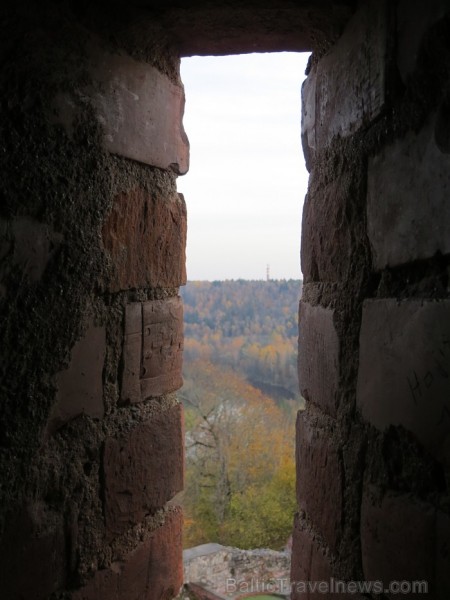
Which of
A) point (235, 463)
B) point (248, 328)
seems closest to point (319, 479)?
point (248, 328)

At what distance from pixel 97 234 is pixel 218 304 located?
723cm

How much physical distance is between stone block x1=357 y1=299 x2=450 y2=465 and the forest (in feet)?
22.4

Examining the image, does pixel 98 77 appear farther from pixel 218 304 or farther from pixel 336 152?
pixel 218 304

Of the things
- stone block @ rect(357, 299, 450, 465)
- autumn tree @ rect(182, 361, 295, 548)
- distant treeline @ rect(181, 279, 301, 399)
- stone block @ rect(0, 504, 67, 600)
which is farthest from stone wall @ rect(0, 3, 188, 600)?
autumn tree @ rect(182, 361, 295, 548)

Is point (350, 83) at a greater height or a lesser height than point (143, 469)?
greater

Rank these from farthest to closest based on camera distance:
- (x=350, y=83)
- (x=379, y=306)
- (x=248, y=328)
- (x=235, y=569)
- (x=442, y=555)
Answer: (x=248, y=328) < (x=235, y=569) < (x=350, y=83) < (x=379, y=306) < (x=442, y=555)

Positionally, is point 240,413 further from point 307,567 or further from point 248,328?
point 307,567

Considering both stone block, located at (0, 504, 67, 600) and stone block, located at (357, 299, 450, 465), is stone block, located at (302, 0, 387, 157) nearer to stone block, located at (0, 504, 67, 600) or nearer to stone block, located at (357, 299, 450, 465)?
stone block, located at (357, 299, 450, 465)

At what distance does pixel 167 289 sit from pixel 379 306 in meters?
0.43

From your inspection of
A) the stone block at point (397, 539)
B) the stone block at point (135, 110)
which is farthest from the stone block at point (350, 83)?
the stone block at point (397, 539)

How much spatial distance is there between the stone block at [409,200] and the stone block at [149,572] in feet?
1.95

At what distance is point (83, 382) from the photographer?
871 mm

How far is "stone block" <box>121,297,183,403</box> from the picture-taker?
969 mm

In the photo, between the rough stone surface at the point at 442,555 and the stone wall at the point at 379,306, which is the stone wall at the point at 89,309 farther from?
the rough stone surface at the point at 442,555
